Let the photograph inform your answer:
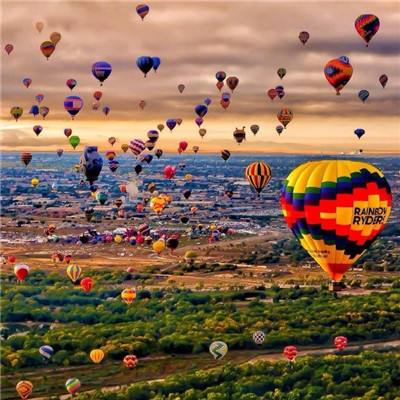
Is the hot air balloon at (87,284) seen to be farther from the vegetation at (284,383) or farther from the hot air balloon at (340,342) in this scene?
the vegetation at (284,383)

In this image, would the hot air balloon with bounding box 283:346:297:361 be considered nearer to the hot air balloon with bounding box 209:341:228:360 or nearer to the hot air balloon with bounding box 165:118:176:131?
the hot air balloon with bounding box 209:341:228:360

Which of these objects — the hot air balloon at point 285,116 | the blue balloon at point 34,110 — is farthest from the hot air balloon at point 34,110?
the hot air balloon at point 285,116

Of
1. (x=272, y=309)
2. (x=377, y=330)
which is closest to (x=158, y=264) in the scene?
(x=272, y=309)

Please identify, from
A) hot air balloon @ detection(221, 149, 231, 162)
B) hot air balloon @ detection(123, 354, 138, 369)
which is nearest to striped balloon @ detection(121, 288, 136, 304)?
A: hot air balloon @ detection(123, 354, 138, 369)

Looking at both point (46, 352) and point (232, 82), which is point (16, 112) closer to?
point (232, 82)

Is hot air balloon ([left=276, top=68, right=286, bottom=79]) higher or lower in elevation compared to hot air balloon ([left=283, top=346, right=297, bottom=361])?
higher

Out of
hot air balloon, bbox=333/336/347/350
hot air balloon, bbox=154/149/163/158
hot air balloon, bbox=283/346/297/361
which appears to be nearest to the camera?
hot air balloon, bbox=283/346/297/361
